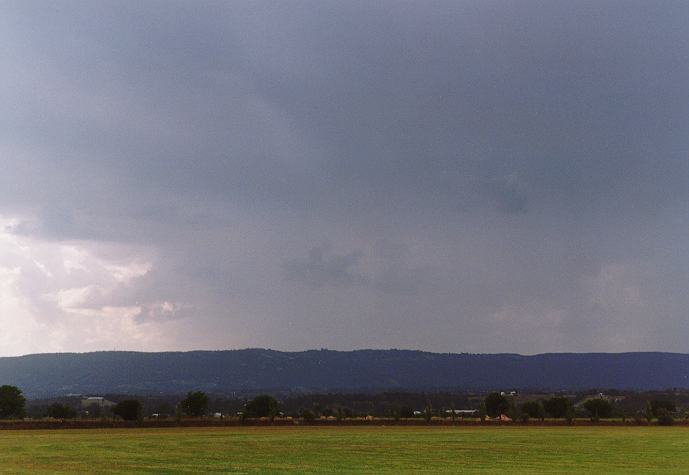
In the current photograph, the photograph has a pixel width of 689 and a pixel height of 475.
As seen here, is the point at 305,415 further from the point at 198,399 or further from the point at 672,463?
the point at 672,463

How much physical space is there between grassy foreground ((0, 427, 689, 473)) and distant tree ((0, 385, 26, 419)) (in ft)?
152

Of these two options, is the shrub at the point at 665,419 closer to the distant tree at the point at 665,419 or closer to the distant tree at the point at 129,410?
the distant tree at the point at 665,419

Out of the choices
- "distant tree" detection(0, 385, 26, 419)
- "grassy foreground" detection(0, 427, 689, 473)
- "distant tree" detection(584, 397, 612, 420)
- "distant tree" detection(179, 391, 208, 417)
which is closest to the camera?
"grassy foreground" detection(0, 427, 689, 473)

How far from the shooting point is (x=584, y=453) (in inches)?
2522

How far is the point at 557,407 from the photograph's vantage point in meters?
146

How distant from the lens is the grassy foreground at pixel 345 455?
50.3 meters

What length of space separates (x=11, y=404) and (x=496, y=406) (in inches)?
3395

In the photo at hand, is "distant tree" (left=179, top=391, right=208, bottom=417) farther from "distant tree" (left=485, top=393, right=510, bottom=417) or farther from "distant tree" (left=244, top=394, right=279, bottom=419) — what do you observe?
"distant tree" (left=485, top=393, right=510, bottom=417)

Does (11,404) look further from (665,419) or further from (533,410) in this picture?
(665,419)

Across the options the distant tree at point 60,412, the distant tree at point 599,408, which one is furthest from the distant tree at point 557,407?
the distant tree at point 60,412

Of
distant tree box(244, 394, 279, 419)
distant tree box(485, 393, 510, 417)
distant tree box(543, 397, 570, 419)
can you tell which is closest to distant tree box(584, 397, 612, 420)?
distant tree box(543, 397, 570, 419)

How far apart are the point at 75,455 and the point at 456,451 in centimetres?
3001

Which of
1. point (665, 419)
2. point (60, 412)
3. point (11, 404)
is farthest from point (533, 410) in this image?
point (11, 404)

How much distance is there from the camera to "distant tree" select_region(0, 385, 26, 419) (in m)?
126
